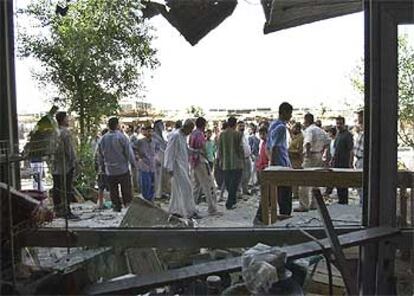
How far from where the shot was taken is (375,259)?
256 cm

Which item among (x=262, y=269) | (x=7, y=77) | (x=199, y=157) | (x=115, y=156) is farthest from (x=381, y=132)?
(x=199, y=157)

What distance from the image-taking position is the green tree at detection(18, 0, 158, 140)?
929cm

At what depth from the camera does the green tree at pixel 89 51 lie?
9.29m

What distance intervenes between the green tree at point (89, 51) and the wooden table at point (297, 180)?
198 inches

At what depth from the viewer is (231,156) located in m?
7.88

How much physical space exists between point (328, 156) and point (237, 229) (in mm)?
5556

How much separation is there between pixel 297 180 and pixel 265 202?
45 centimetres

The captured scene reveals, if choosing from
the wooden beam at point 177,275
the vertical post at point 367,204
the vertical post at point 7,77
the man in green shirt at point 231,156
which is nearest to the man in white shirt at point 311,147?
the man in green shirt at point 231,156

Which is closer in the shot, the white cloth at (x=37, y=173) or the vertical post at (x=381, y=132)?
the vertical post at (x=381, y=132)

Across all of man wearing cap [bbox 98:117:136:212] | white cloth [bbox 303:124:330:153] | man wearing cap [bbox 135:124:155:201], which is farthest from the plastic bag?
man wearing cap [bbox 135:124:155:201]

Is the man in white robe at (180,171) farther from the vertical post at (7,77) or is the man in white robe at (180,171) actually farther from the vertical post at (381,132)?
the vertical post at (381,132)

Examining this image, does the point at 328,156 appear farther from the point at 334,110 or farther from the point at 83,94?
the point at 83,94

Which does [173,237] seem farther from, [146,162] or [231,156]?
[146,162]

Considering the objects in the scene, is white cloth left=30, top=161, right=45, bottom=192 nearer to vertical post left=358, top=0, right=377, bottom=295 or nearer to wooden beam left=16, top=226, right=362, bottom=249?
wooden beam left=16, top=226, right=362, bottom=249
